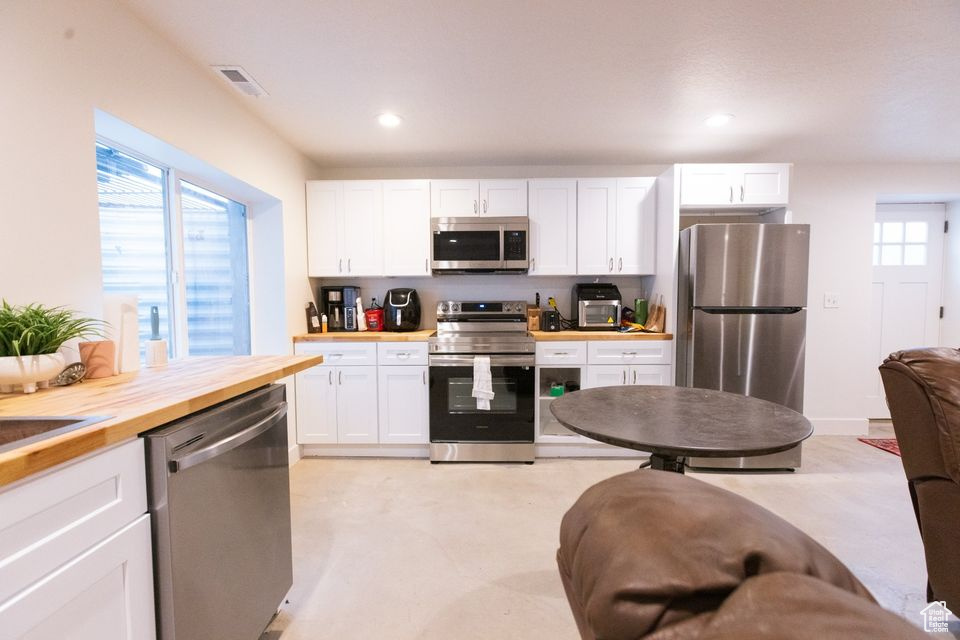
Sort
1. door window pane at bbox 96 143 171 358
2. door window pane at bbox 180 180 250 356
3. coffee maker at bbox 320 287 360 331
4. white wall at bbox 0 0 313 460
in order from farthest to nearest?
coffee maker at bbox 320 287 360 331
door window pane at bbox 180 180 250 356
door window pane at bbox 96 143 171 358
white wall at bbox 0 0 313 460

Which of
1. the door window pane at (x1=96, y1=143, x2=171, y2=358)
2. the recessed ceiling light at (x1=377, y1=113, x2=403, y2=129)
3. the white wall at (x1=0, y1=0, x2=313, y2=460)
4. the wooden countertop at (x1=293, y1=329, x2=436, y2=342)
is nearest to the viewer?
the white wall at (x1=0, y1=0, x2=313, y2=460)

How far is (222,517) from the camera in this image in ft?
3.85

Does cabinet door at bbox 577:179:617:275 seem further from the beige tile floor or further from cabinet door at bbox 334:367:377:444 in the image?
cabinet door at bbox 334:367:377:444

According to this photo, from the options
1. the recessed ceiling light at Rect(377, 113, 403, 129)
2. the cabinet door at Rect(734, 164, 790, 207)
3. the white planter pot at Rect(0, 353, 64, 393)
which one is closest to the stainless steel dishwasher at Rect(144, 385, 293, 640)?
the white planter pot at Rect(0, 353, 64, 393)

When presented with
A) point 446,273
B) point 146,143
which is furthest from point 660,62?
point 146,143

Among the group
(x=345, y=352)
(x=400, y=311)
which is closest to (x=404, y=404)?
(x=345, y=352)

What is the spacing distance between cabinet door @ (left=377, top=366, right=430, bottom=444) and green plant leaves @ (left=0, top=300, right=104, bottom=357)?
1981 millimetres

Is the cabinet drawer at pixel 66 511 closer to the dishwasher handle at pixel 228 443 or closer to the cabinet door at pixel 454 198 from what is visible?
the dishwasher handle at pixel 228 443

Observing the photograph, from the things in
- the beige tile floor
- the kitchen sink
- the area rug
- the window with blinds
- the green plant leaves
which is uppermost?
the window with blinds

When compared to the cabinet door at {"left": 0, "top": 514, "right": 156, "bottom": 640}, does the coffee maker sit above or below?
above

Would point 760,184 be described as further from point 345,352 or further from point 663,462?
point 345,352

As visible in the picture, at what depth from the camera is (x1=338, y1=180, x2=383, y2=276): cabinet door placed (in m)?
3.30

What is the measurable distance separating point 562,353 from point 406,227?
1637 mm

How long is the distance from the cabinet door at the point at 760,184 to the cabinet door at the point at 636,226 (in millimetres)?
612
